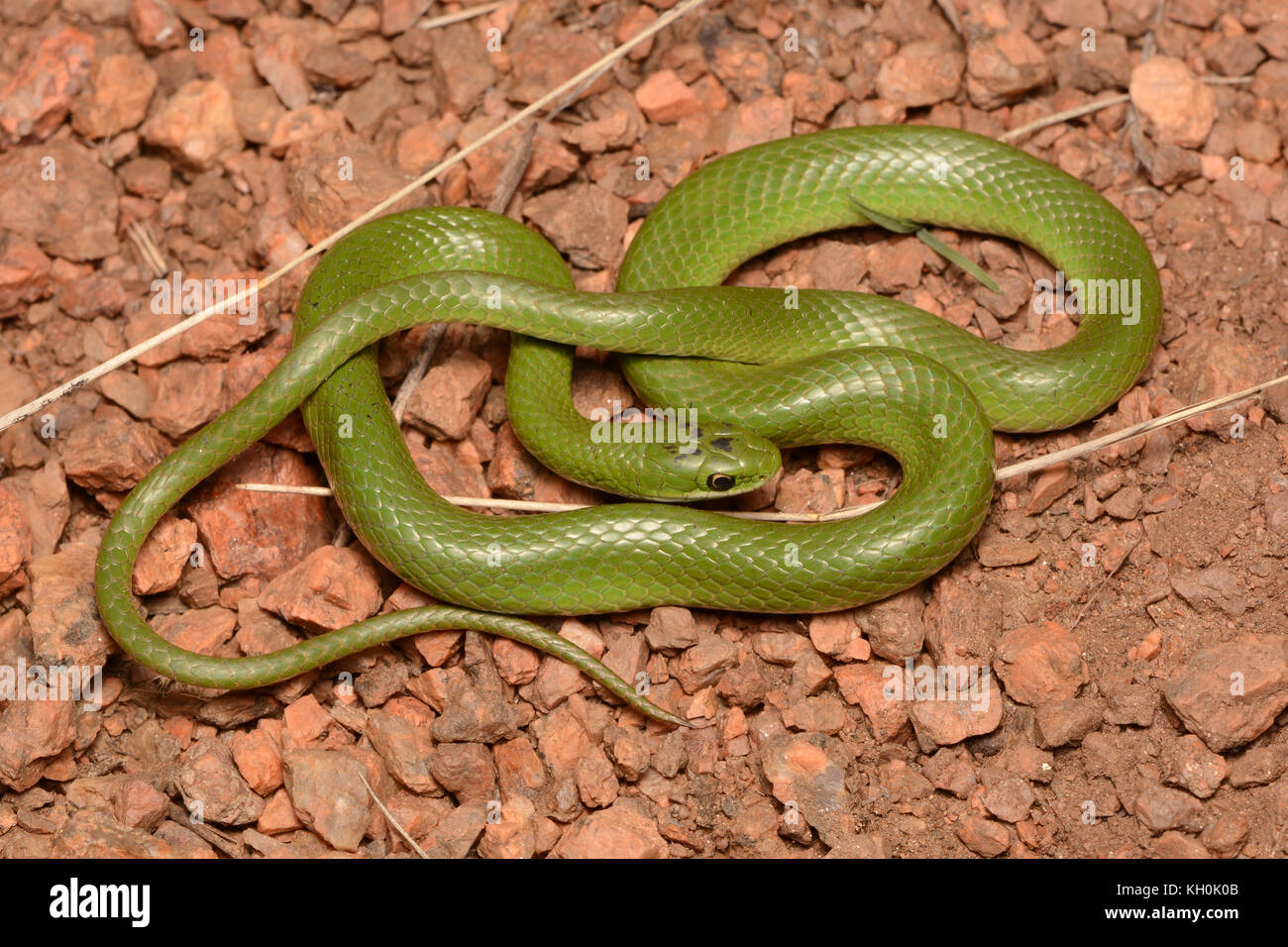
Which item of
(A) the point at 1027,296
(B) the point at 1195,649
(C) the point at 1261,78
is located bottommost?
(B) the point at 1195,649

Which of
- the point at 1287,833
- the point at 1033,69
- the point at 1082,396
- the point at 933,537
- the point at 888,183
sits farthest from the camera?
the point at 1033,69

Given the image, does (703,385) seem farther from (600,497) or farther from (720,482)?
(600,497)

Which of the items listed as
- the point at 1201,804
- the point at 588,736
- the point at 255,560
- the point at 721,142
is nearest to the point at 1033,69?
the point at 721,142

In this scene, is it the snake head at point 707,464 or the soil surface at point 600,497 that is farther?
the snake head at point 707,464

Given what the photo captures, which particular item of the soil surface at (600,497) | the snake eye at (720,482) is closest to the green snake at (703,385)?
the snake eye at (720,482)

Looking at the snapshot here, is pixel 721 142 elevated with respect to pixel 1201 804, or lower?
elevated

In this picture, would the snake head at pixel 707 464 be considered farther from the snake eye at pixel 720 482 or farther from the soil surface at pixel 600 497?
the soil surface at pixel 600 497

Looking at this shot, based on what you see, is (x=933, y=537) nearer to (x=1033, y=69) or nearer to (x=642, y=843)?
(x=642, y=843)

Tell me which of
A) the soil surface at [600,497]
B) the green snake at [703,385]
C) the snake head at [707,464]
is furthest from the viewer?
the snake head at [707,464]

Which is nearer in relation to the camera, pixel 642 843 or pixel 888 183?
pixel 642 843
